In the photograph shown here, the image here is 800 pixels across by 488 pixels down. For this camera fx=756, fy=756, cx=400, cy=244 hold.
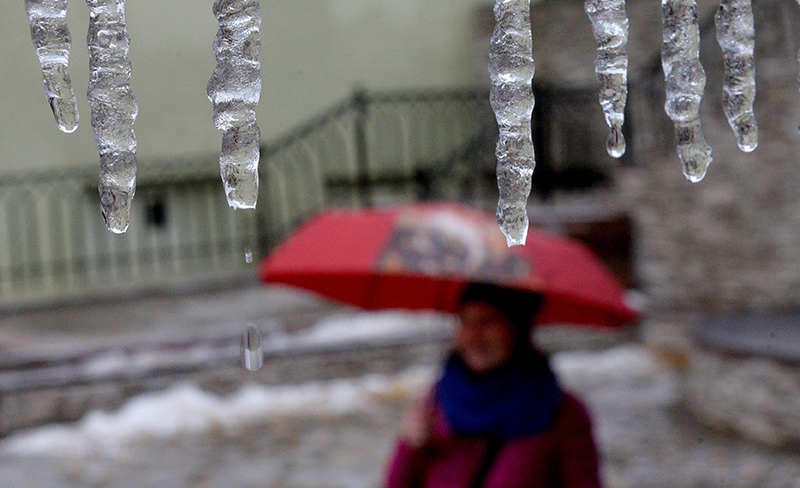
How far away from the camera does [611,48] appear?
2.62 ft

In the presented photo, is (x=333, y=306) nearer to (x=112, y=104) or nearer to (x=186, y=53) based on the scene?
(x=186, y=53)

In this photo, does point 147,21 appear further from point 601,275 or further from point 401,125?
point 401,125

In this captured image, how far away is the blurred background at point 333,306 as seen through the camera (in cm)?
362

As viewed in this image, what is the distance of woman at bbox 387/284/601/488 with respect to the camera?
6.09 feet

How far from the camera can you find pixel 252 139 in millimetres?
760

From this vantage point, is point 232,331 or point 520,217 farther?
point 232,331

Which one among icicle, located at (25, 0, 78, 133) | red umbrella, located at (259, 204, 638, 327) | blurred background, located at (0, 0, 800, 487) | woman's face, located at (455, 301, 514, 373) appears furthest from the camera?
blurred background, located at (0, 0, 800, 487)

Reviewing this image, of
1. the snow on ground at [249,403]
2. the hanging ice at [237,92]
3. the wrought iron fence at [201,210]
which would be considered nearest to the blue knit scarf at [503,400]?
the hanging ice at [237,92]

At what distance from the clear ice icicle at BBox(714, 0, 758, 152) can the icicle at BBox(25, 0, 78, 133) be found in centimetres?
72

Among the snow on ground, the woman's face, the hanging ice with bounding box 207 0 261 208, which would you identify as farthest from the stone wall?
the hanging ice with bounding box 207 0 261 208

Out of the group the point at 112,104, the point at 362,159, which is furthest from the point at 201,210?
the point at 112,104

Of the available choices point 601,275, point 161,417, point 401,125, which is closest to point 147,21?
point 601,275

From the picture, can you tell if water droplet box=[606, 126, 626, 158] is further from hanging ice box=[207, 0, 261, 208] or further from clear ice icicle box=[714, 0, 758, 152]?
hanging ice box=[207, 0, 261, 208]

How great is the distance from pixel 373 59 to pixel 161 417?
123 inches
